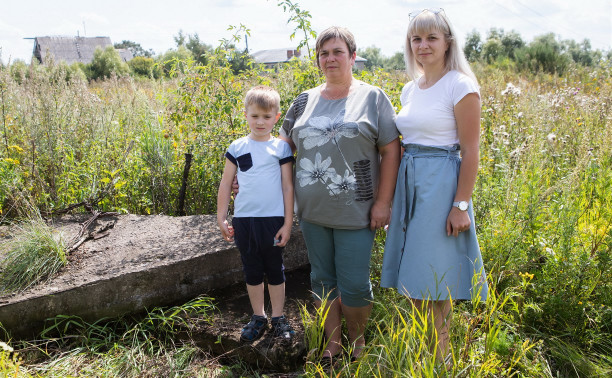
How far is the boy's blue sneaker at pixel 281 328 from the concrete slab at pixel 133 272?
27.2 inches

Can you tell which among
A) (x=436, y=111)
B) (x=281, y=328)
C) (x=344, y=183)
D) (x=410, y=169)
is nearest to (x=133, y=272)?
(x=281, y=328)

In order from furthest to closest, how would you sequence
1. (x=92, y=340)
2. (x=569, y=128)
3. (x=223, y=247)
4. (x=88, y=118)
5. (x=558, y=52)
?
(x=558, y=52) → (x=569, y=128) → (x=88, y=118) → (x=223, y=247) → (x=92, y=340)

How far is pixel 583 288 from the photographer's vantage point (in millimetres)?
2684

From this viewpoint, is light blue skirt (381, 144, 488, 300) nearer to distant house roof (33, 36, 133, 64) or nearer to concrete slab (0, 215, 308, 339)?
concrete slab (0, 215, 308, 339)

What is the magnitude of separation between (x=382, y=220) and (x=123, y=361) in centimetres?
169

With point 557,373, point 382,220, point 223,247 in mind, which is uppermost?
point 382,220

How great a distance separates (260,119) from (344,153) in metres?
0.56

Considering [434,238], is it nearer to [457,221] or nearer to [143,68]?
[457,221]

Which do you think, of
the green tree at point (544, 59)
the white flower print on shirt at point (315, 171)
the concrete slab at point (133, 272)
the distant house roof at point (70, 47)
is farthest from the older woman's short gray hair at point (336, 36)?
the distant house roof at point (70, 47)

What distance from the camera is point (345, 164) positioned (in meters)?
2.31

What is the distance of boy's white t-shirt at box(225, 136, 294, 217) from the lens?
2549mm

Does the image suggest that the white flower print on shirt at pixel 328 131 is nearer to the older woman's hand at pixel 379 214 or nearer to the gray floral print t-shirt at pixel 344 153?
the gray floral print t-shirt at pixel 344 153

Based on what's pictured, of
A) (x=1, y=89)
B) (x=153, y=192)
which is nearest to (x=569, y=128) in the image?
(x=153, y=192)

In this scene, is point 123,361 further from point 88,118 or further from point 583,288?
point 88,118
